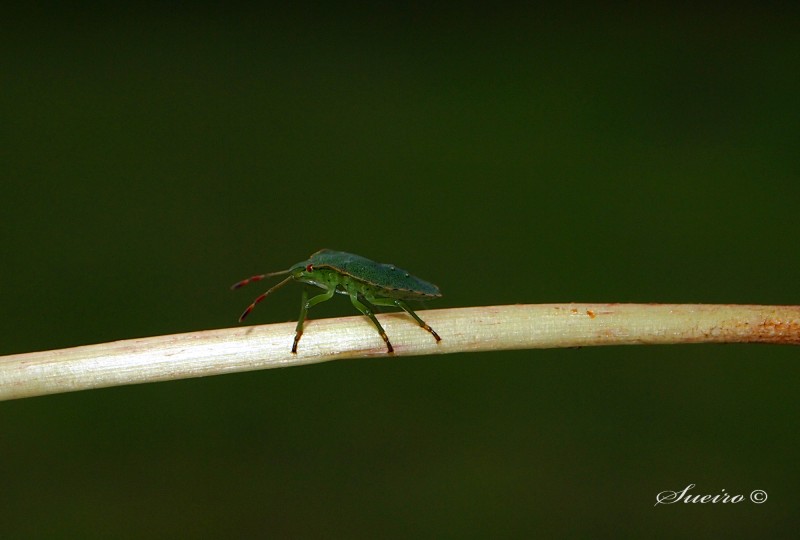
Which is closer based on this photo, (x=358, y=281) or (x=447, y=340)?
(x=447, y=340)

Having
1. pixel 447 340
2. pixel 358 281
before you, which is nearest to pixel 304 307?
pixel 358 281

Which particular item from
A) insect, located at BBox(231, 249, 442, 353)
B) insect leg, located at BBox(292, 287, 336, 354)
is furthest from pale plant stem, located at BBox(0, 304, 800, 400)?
insect, located at BBox(231, 249, 442, 353)

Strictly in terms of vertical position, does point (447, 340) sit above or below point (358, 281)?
below

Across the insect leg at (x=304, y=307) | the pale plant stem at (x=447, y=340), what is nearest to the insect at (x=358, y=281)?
the insect leg at (x=304, y=307)

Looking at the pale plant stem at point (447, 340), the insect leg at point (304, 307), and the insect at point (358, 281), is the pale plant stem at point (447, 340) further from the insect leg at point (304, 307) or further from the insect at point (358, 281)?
the insect at point (358, 281)

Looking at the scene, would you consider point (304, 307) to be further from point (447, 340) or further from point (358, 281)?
point (447, 340)

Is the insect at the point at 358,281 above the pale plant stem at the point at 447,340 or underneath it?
above

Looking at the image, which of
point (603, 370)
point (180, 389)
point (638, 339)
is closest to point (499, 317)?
point (638, 339)

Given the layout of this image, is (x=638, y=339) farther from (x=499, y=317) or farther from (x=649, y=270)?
(x=649, y=270)
